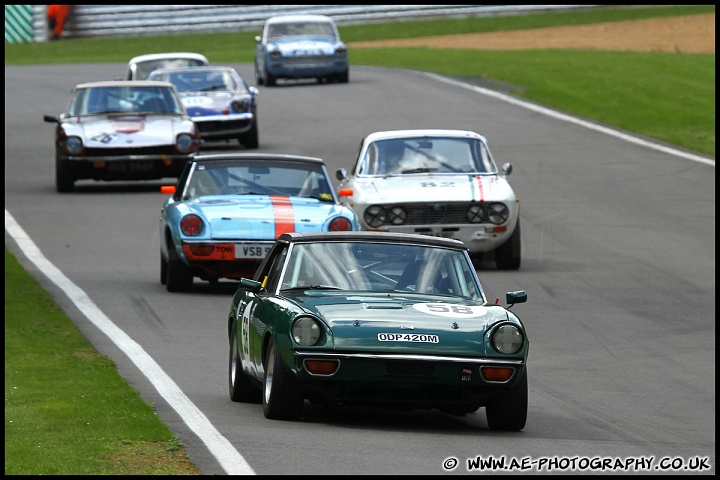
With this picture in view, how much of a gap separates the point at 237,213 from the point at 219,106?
13737mm

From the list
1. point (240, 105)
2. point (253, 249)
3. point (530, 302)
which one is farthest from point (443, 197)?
point (240, 105)

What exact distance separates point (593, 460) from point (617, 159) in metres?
20.6

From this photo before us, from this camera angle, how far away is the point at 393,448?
817 centimetres

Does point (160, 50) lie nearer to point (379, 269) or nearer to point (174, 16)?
point (174, 16)

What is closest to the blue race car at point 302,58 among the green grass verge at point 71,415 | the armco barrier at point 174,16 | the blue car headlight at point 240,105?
the blue car headlight at point 240,105

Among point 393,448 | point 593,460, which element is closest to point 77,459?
point 393,448

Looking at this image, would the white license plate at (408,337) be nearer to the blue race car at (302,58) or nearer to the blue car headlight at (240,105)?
the blue car headlight at (240,105)

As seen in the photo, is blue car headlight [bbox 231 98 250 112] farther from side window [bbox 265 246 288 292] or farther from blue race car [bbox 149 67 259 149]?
side window [bbox 265 246 288 292]

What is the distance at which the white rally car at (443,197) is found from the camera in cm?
1753

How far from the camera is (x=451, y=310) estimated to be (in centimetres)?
922

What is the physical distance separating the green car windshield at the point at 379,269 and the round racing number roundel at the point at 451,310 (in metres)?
0.42

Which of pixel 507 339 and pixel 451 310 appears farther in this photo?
pixel 451 310

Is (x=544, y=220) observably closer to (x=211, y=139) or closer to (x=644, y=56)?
(x=211, y=139)

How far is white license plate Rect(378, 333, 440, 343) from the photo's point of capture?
8.79 meters
